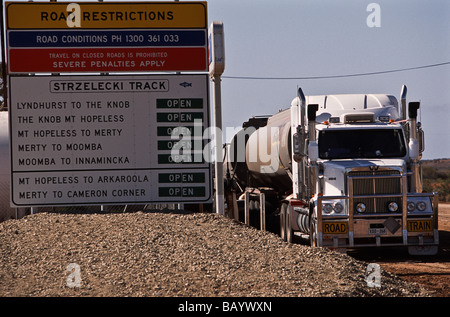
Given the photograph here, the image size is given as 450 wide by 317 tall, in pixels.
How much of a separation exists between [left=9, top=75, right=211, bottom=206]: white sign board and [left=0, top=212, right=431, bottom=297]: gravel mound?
2.40 meters

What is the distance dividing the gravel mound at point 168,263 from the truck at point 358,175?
283 cm

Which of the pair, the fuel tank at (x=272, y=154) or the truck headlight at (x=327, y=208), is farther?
the fuel tank at (x=272, y=154)

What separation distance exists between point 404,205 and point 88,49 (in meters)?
8.19

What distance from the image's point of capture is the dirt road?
12.7m

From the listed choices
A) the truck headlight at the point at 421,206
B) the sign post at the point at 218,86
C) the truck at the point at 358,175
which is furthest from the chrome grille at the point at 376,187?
the sign post at the point at 218,86

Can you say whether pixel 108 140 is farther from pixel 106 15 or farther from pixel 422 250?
pixel 422 250

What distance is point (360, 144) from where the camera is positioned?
17625 mm

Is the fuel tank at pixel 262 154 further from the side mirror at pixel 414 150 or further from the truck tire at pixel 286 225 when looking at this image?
the side mirror at pixel 414 150

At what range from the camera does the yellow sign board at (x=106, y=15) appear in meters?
17.8

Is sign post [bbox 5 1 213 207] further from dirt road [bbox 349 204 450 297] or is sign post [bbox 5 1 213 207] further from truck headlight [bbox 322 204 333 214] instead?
dirt road [bbox 349 204 450 297]

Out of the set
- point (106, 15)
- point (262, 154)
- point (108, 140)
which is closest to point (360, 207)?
point (108, 140)
